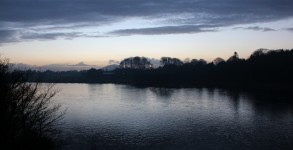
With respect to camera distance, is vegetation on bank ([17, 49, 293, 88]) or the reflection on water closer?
the reflection on water

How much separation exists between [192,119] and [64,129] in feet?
50.9

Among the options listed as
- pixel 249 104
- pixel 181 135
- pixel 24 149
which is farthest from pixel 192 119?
pixel 24 149

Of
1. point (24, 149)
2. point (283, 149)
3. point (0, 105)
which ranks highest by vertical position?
point (0, 105)

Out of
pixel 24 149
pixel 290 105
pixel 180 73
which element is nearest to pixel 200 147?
pixel 24 149

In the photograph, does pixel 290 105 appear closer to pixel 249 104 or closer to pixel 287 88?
pixel 249 104

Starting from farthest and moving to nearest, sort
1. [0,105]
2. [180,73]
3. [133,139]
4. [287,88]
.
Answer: [180,73], [287,88], [133,139], [0,105]

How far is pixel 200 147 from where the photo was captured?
27344 mm

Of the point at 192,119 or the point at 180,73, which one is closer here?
the point at 192,119

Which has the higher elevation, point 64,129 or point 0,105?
point 0,105

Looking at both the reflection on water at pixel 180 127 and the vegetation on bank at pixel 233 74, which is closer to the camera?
the reflection on water at pixel 180 127

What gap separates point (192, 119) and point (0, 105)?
30560mm

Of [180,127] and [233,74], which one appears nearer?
[180,127]

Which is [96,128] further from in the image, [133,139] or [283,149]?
[283,149]

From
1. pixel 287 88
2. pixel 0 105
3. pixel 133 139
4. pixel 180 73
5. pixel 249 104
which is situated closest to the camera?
pixel 0 105
